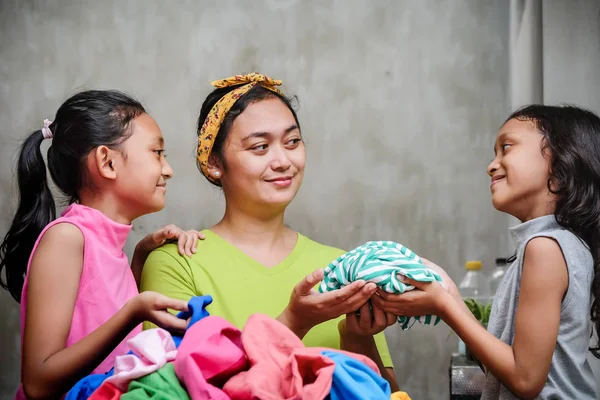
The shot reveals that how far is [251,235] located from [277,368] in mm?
848

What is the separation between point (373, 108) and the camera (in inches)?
106

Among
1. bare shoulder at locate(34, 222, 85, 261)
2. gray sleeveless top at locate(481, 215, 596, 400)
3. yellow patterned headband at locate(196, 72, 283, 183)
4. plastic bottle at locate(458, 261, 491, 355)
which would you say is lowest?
plastic bottle at locate(458, 261, 491, 355)

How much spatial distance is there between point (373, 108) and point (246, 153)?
86cm

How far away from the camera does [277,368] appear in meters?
1.22

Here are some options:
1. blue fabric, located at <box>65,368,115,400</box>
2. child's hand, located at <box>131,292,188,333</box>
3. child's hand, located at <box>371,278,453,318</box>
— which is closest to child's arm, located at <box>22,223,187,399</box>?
child's hand, located at <box>131,292,188,333</box>

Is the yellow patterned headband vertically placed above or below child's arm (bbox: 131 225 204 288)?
above

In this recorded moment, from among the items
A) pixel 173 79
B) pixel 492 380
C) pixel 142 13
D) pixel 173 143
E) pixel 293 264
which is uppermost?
pixel 142 13

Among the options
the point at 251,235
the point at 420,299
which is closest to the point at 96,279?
the point at 251,235

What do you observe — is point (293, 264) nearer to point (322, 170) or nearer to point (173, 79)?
point (322, 170)

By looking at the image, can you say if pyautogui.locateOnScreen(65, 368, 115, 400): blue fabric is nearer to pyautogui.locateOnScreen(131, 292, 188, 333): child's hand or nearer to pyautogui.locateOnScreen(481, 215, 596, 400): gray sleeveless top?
pyautogui.locateOnScreen(131, 292, 188, 333): child's hand

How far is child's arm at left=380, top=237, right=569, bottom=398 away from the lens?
1485 mm

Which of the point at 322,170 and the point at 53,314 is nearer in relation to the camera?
the point at 53,314

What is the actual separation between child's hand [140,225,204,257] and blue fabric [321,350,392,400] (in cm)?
78

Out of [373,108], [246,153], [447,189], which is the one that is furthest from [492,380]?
[373,108]
